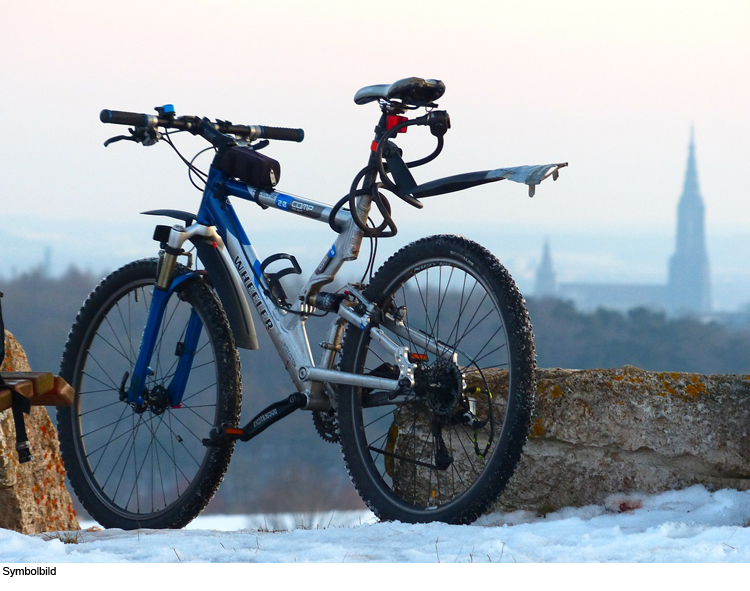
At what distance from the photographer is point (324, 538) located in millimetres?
2895

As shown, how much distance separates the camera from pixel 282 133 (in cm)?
421

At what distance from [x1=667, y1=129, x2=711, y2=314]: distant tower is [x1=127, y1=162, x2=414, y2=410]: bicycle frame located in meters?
165

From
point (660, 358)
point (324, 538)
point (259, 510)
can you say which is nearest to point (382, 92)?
point (324, 538)

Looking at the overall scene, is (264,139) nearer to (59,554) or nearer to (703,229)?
(59,554)

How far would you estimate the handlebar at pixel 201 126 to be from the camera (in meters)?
3.74

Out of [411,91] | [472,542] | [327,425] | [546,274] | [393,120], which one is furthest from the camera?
[546,274]

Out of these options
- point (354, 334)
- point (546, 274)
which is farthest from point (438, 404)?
point (546, 274)

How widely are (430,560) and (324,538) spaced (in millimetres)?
554

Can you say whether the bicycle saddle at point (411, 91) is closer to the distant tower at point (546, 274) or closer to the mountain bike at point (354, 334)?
the mountain bike at point (354, 334)

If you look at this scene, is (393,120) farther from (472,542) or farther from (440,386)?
(472,542)

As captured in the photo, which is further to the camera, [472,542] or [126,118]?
[126,118]

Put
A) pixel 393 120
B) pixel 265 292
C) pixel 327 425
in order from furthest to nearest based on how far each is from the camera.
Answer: pixel 265 292 < pixel 327 425 < pixel 393 120

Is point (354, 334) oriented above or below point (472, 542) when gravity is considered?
above

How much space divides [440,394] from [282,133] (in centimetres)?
180
